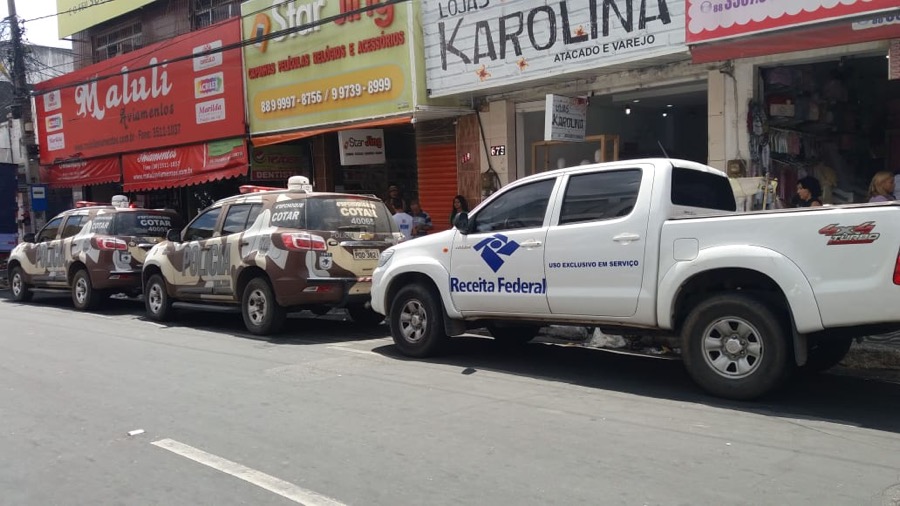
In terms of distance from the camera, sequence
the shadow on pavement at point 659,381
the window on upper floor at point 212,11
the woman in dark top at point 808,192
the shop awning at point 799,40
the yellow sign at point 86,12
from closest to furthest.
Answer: the shadow on pavement at point 659,381, the shop awning at point 799,40, the woman in dark top at point 808,192, the window on upper floor at point 212,11, the yellow sign at point 86,12

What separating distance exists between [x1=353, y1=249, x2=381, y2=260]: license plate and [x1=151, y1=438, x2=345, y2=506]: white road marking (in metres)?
4.49

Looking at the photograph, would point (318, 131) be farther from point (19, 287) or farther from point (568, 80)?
point (19, 287)

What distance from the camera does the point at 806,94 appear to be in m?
10.8

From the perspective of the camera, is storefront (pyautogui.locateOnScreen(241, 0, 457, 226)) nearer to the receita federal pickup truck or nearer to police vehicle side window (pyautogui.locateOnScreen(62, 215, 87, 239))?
police vehicle side window (pyautogui.locateOnScreen(62, 215, 87, 239))

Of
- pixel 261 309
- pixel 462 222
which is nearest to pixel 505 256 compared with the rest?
pixel 462 222

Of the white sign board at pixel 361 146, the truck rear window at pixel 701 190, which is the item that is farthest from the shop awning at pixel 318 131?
the truck rear window at pixel 701 190

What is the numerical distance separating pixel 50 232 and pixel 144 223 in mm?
2560

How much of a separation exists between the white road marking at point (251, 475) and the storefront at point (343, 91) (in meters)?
8.91

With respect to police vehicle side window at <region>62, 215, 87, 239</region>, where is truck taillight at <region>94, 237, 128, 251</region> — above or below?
below

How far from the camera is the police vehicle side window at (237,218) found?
10.4 m

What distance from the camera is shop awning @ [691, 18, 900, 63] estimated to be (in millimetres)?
8227

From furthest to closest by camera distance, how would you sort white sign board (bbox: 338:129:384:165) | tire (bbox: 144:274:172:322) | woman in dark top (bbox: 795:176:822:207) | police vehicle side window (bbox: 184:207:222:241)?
1. white sign board (bbox: 338:129:384:165)
2. tire (bbox: 144:274:172:322)
3. police vehicle side window (bbox: 184:207:222:241)
4. woman in dark top (bbox: 795:176:822:207)

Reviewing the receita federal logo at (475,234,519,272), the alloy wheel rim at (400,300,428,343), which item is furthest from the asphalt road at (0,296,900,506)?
the receita federal logo at (475,234,519,272)

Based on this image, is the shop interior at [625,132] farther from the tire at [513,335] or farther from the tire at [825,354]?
the tire at [825,354]
